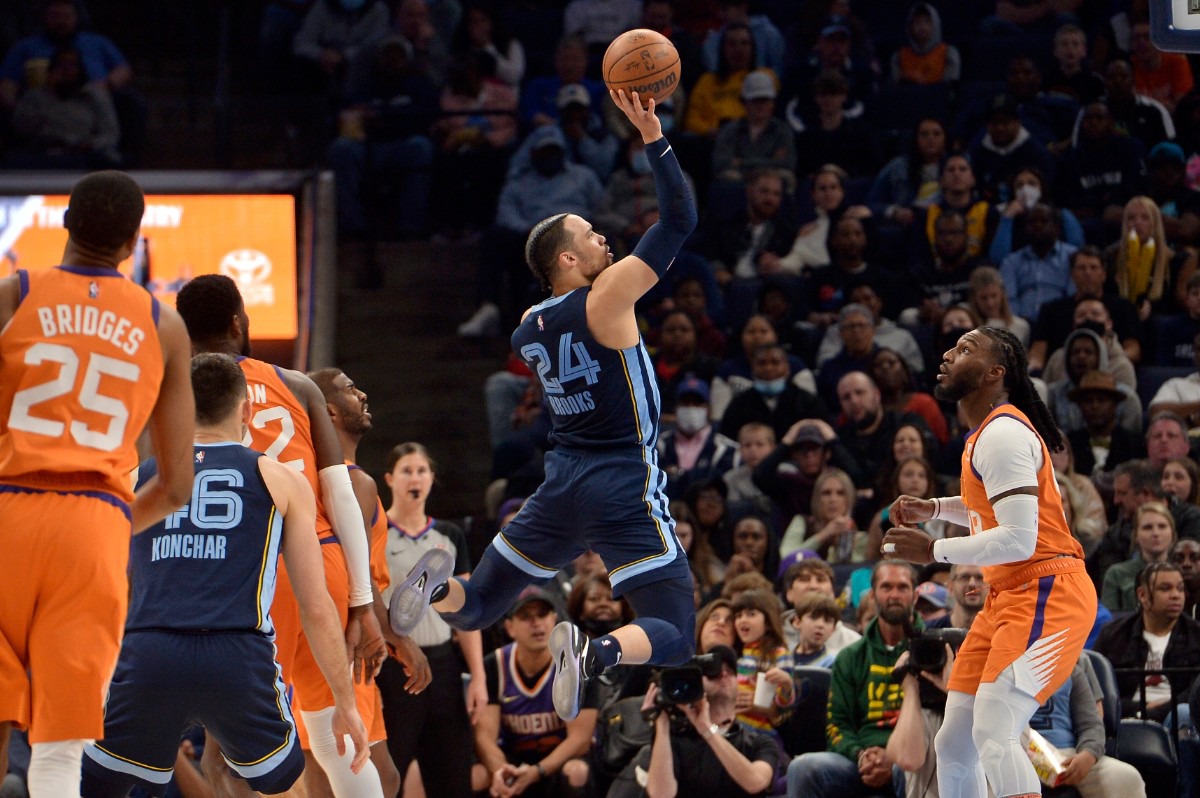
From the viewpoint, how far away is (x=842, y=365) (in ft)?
39.2

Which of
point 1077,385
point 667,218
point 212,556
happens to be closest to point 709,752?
point 667,218

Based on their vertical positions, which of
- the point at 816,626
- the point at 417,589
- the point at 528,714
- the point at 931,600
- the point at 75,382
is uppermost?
the point at 75,382

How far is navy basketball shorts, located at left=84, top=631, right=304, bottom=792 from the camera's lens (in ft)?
17.1

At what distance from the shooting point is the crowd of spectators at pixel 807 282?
8578 millimetres

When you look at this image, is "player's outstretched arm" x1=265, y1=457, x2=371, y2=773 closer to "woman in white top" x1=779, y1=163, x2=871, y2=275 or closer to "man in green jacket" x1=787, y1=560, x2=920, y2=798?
"man in green jacket" x1=787, y1=560, x2=920, y2=798

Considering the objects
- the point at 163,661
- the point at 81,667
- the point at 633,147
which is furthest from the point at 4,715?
the point at 633,147

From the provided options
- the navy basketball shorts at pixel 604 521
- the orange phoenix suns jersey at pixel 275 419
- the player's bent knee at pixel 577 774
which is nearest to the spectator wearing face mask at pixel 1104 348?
the player's bent knee at pixel 577 774

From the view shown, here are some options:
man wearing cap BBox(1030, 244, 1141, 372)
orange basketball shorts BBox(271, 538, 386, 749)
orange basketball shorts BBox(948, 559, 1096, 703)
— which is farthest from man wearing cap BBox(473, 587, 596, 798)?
man wearing cap BBox(1030, 244, 1141, 372)

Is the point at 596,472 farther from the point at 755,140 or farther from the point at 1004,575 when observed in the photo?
the point at 755,140

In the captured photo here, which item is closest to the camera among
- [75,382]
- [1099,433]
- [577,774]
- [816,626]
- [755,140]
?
[75,382]

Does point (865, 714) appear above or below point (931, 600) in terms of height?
below

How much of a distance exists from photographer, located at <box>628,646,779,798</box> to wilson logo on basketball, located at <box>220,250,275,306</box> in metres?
6.12

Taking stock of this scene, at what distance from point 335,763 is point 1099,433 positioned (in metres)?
6.68

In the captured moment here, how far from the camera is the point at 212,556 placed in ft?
17.6
